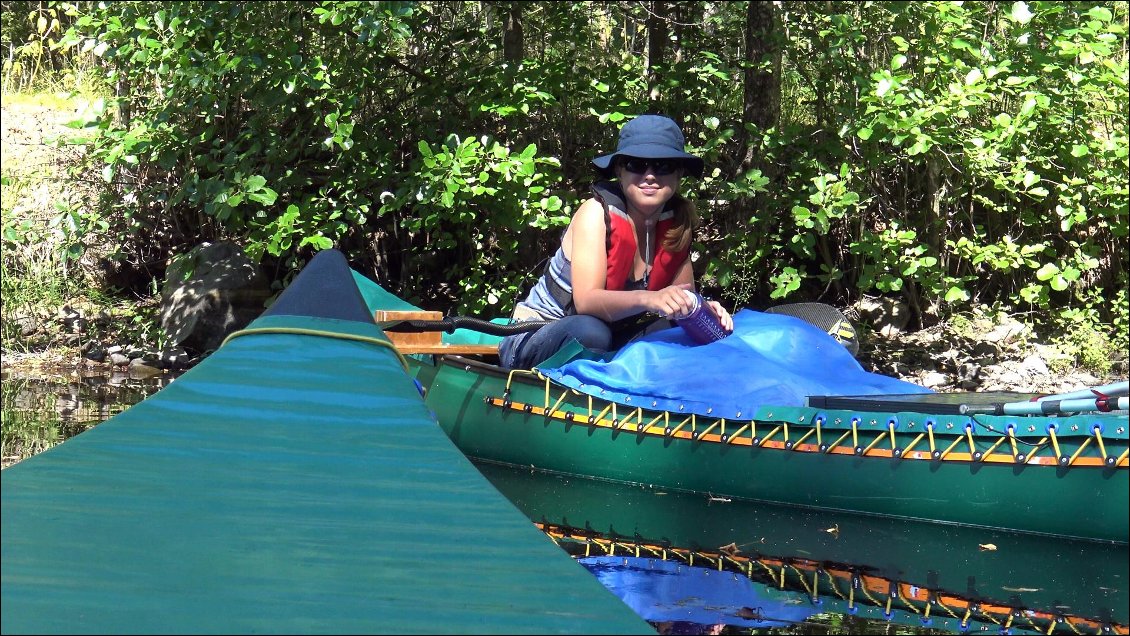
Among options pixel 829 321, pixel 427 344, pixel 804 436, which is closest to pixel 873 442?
pixel 804 436

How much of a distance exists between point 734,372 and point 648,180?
0.85m

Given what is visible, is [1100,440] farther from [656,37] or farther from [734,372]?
[656,37]

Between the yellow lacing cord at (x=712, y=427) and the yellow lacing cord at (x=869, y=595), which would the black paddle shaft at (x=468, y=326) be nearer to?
the yellow lacing cord at (x=712, y=427)

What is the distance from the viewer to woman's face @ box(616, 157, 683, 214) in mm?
4945

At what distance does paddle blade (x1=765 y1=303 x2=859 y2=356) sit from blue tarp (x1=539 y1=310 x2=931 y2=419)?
0.30 meters

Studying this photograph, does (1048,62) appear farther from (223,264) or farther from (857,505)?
(223,264)

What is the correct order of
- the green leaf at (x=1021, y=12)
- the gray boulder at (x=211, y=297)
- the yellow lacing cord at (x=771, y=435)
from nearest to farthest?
the yellow lacing cord at (x=771, y=435), the green leaf at (x=1021, y=12), the gray boulder at (x=211, y=297)

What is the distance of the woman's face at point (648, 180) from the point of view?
495cm

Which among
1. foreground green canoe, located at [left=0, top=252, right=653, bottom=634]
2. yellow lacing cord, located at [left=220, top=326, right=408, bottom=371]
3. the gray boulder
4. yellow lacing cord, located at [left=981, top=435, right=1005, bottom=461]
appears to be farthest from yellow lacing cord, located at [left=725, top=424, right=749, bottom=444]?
the gray boulder

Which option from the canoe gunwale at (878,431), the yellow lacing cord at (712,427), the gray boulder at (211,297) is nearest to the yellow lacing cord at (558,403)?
the canoe gunwale at (878,431)

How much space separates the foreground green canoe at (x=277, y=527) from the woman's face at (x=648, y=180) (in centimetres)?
167

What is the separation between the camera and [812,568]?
3.76 m

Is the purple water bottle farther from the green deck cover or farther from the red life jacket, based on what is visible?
the green deck cover

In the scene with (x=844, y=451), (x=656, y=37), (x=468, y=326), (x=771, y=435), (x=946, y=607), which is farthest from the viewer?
Result: (x=656, y=37)
